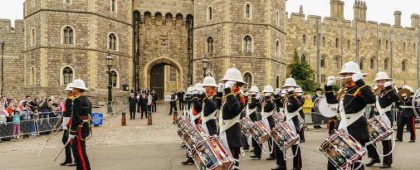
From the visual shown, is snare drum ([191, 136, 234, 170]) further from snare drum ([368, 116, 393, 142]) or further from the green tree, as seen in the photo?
the green tree

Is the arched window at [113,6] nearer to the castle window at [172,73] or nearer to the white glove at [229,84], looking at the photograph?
the castle window at [172,73]

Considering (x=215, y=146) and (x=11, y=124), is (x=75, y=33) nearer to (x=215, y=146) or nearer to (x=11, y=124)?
(x=11, y=124)

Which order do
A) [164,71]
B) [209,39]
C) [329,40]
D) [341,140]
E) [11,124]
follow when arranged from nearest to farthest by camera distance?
1. [341,140]
2. [11,124]
3. [209,39]
4. [164,71]
5. [329,40]

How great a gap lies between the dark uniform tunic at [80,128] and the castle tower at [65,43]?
22.5 meters

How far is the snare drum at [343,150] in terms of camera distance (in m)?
6.16

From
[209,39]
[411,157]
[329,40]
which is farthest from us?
[329,40]

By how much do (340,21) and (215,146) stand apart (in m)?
Result: 44.3

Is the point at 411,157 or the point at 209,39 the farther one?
the point at 209,39

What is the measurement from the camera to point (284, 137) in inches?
325

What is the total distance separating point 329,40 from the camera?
4662cm

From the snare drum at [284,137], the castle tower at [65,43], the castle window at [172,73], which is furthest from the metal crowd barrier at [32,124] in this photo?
the castle window at [172,73]

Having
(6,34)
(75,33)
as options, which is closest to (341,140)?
(75,33)

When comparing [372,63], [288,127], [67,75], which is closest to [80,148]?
[288,127]

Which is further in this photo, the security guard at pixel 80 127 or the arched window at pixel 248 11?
the arched window at pixel 248 11
